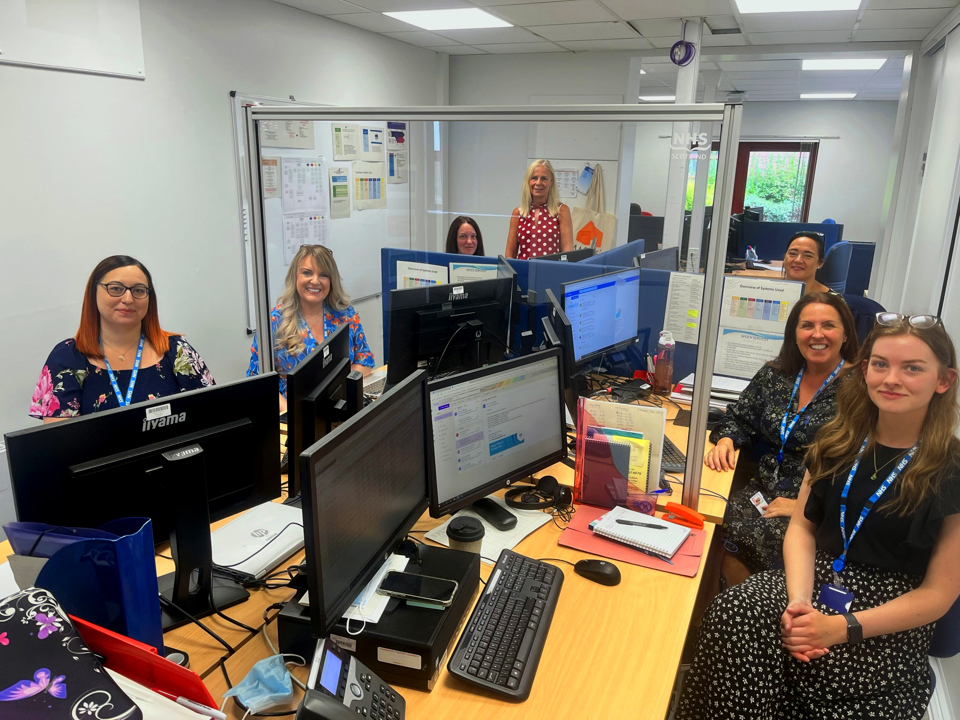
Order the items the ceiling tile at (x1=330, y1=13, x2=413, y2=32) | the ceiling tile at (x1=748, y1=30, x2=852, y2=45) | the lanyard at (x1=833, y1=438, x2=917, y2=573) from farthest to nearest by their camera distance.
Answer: the ceiling tile at (x1=748, y1=30, x2=852, y2=45), the ceiling tile at (x1=330, y1=13, x2=413, y2=32), the lanyard at (x1=833, y1=438, x2=917, y2=573)

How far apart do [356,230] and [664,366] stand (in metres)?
2.84

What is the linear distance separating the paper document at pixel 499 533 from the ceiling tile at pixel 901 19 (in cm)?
397

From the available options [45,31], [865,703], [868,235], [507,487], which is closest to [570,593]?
[507,487]

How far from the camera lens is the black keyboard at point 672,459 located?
2131 mm

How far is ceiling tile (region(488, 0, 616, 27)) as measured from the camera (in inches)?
156

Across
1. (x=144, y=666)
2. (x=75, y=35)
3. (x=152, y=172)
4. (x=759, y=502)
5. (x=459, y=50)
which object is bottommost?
(x=759, y=502)

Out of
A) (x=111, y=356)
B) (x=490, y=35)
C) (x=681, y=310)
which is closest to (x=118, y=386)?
(x=111, y=356)

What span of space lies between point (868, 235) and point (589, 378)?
857 cm

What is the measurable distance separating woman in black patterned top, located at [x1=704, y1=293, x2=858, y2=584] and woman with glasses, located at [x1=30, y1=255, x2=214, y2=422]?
1999mm

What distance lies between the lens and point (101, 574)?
1.09 metres

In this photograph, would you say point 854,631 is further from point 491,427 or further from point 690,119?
point 690,119

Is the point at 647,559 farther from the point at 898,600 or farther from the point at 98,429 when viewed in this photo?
the point at 98,429

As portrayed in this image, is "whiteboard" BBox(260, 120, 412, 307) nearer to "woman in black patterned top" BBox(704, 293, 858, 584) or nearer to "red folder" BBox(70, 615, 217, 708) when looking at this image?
"woman in black patterned top" BBox(704, 293, 858, 584)

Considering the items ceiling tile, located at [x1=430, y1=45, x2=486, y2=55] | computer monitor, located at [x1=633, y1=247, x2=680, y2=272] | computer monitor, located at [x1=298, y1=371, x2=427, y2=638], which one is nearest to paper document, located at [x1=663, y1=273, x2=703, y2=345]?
computer monitor, located at [x1=633, y1=247, x2=680, y2=272]
